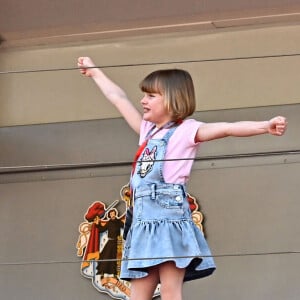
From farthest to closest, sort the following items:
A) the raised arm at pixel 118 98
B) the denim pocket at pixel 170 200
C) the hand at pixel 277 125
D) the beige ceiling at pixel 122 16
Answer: the beige ceiling at pixel 122 16
the raised arm at pixel 118 98
the denim pocket at pixel 170 200
the hand at pixel 277 125

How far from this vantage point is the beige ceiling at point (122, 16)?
7.02 ft

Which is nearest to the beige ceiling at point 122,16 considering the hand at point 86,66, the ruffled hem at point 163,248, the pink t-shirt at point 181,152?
the hand at point 86,66

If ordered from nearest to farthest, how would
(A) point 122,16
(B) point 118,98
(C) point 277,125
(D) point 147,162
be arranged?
(C) point 277,125, (D) point 147,162, (B) point 118,98, (A) point 122,16

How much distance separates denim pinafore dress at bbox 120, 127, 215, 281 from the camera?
141 cm

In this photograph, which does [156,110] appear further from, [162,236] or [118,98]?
[162,236]

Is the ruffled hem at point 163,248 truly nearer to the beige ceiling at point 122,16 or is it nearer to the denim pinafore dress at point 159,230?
the denim pinafore dress at point 159,230

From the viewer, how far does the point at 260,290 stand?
6.69 feet

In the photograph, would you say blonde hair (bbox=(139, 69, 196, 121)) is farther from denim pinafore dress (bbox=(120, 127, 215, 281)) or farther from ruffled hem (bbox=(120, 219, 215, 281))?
ruffled hem (bbox=(120, 219, 215, 281))

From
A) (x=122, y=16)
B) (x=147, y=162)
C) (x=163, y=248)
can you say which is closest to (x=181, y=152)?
(x=147, y=162)

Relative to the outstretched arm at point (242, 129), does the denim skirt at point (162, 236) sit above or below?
below

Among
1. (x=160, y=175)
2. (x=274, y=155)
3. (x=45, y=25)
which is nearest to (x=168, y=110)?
(x=160, y=175)

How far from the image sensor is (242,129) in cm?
140

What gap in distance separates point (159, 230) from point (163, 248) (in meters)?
0.03

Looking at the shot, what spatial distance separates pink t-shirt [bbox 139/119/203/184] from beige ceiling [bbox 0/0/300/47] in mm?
708
